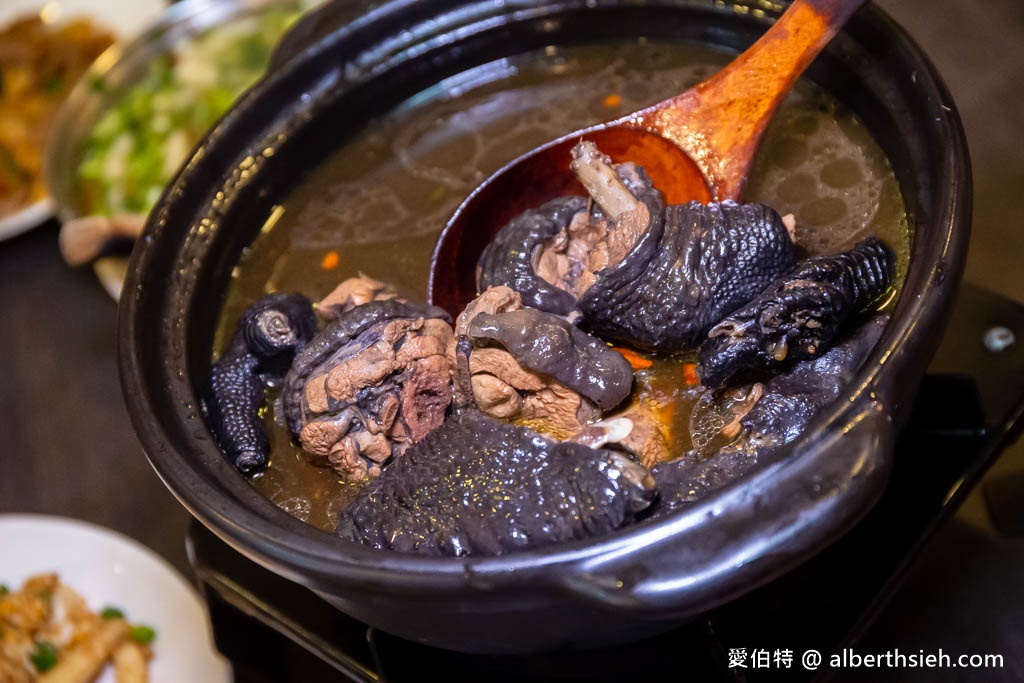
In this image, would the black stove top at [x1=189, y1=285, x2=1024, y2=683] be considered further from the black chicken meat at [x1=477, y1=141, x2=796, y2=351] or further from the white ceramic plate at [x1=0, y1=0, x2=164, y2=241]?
the white ceramic plate at [x1=0, y1=0, x2=164, y2=241]

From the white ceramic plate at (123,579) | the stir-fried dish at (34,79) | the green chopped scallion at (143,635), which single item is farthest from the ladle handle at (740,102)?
the stir-fried dish at (34,79)

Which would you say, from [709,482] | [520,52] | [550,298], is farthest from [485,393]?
[520,52]

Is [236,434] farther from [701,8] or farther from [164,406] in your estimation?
[701,8]

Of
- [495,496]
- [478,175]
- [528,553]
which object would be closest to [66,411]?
[478,175]

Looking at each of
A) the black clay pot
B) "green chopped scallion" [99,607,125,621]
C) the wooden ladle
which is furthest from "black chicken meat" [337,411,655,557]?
"green chopped scallion" [99,607,125,621]

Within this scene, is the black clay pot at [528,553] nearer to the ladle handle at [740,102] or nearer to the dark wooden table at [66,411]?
the ladle handle at [740,102]

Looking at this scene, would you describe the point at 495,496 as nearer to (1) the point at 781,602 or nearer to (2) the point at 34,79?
(1) the point at 781,602

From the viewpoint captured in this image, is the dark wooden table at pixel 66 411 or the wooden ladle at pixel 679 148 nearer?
the wooden ladle at pixel 679 148
